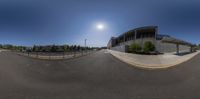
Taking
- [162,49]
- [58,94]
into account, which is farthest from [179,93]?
[162,49]

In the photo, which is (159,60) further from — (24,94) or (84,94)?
(24,94)

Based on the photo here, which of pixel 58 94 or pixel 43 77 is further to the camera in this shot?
pixel 43 77

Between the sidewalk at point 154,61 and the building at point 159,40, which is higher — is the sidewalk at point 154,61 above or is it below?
below

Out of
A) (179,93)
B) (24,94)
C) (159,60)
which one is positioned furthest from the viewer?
(159,60)

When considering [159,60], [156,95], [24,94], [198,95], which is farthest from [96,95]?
[159,60]

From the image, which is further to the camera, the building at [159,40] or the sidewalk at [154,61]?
the building at [159,40]

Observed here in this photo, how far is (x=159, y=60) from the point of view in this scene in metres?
15.5

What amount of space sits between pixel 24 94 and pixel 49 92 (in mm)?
824

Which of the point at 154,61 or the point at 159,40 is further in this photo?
the point at 159,40

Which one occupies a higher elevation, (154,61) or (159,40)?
(159,40)

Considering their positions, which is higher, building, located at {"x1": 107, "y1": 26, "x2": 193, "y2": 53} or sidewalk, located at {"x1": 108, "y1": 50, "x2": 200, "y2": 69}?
building, located at {"x1": 107, "y1": 26, "x2": 193, "y2": 53}

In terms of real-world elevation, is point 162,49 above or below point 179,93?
above

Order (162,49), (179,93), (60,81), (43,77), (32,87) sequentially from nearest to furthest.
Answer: (179,93) < (32,87) < (60,81) < (43,77) < (162,49)

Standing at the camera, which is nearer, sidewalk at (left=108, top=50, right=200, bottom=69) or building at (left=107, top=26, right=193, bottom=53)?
sidewalk at (left=108, top=50, right=200, bottom=69)
